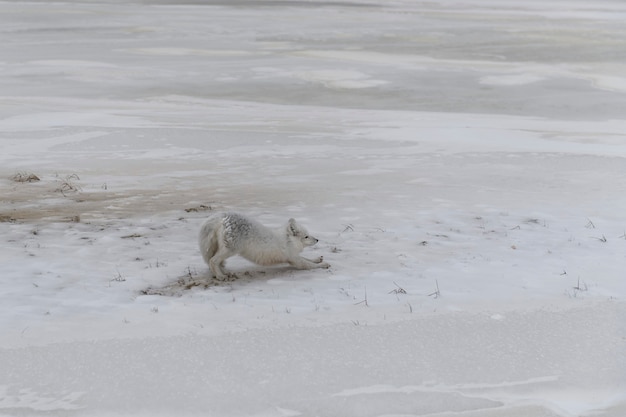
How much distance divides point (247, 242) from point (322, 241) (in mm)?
1312

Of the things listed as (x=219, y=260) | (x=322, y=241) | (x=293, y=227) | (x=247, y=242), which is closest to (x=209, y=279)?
(x=219, y=260)

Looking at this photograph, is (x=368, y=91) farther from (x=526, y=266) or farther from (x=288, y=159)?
(x=526, y=266)

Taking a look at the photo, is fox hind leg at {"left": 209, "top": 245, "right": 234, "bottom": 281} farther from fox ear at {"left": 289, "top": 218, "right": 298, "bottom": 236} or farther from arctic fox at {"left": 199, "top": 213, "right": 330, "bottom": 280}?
fox ear at {"left": 289, "top": 218, "right": 298, "bottom": 236}

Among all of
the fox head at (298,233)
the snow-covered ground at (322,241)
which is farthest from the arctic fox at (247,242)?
the snow-covered ground at (322,241)

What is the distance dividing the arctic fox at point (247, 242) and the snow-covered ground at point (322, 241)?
0.16 m

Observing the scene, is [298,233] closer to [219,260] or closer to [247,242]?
[247,242]

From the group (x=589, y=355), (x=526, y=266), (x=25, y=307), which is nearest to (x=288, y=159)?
(x=526, y=266)

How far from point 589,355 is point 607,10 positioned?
4141 cm

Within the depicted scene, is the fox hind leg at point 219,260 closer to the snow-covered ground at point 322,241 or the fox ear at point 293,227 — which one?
the snow-covered ground at point 322,241

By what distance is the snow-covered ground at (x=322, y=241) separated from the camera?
5.46 m

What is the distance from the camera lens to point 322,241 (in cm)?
858

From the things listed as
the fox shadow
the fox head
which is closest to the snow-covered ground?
the fox shadow

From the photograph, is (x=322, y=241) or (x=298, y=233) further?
(x=322, y=241)

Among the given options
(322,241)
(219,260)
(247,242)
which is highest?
(247,242)
